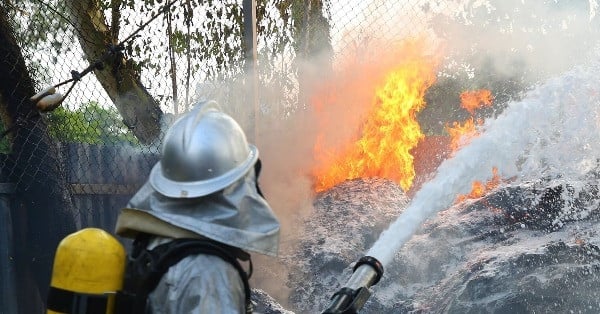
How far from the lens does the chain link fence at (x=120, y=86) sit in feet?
18.4

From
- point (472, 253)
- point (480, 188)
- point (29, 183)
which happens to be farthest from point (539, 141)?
point (29, 183)

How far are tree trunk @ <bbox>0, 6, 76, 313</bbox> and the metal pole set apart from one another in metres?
1.62

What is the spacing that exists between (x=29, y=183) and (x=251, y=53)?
201cm

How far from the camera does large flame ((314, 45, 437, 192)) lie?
7270 mm

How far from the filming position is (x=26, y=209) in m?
5.65

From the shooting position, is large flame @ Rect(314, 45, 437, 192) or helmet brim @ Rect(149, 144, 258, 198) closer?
helmet brim @ Rect(149, 144, 258, 198)

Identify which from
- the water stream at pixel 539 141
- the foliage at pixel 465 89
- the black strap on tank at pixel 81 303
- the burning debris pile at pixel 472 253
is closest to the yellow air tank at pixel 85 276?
the black strap on tank at pixel 81 303

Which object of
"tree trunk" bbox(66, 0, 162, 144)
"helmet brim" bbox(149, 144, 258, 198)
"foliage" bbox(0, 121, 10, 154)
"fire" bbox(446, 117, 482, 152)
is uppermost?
"helmet brim" bbox(149, 144, 258, 198)

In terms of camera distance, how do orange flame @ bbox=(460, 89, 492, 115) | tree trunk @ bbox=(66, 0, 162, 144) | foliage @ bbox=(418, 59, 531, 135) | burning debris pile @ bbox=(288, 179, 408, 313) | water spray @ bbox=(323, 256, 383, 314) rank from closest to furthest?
water spray @ bbox=(323, 256, 383, 314) < burning debris pile @ bbox=(288, 179, 408, 313) < tree trunk @ bbox=(66, 0, 162, 144) < orange flame @ bbox=(460, 89, 492, 115) < foliage @ bbox=(418, 59, 531, 135)

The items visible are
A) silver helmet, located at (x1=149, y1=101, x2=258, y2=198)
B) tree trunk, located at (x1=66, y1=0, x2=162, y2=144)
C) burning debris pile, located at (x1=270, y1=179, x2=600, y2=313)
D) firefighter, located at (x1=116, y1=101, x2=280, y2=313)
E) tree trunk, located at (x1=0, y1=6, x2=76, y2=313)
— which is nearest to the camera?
firefighter, located at (x1=116, y1=101, x2=280, y2=313)

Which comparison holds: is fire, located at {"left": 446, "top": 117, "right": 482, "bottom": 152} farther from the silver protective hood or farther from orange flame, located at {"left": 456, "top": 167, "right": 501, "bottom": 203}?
the silver protective hood

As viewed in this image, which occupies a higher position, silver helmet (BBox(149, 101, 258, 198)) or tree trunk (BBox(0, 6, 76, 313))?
silver helmet (BBox(149, 101, 258, 198))

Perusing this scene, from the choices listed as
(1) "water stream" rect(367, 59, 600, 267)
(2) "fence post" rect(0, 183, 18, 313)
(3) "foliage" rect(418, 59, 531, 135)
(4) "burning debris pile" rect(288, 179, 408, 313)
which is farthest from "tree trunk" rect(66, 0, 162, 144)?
(3) "foliage" rect(418, 59, 531, 135)

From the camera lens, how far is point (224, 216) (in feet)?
7.12
